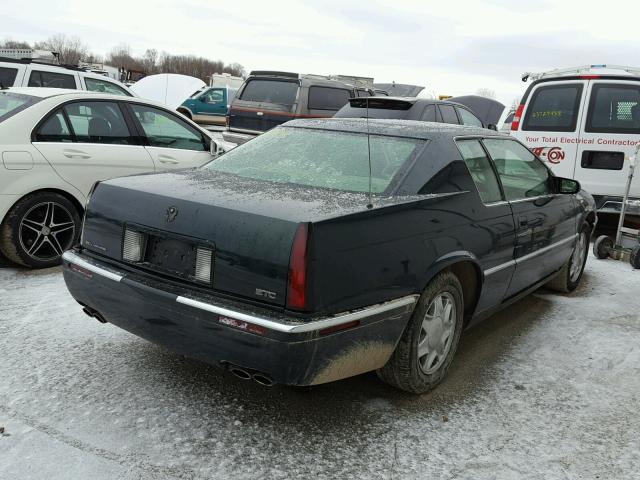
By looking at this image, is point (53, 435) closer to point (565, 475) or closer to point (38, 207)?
point (565, 475)

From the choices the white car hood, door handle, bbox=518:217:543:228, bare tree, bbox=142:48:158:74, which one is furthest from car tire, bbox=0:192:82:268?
bare tree, bbox=142:48:158:74

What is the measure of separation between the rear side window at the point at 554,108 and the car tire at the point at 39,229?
5.80 m

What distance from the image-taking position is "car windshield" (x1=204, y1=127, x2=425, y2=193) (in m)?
3.45

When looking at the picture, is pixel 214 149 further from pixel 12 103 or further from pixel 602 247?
pixel 602 247

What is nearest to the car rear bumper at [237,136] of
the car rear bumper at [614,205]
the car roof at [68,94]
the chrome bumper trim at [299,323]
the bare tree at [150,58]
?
the car roof at [68,94]

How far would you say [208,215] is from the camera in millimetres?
2875

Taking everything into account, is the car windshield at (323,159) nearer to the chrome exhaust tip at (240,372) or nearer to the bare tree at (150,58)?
the chrome exhaust tip at (240,372)

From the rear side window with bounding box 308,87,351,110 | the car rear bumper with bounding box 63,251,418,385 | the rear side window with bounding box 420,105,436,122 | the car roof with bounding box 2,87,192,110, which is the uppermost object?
the rear side window with bounding box 308,87,351,110

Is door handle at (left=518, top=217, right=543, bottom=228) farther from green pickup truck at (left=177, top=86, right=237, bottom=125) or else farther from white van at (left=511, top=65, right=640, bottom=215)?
green pickup truck at (left=177, top=86, right=237, bottom=125)

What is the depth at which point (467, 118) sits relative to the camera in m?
11.2

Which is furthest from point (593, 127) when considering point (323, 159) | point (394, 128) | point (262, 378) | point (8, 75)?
point (8, 75)

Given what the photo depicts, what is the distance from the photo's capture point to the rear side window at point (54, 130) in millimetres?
5406

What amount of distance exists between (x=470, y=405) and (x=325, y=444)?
0.93m

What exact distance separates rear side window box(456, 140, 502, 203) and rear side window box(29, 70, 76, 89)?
25.8 ft
